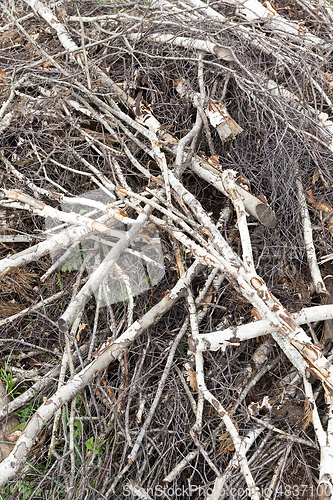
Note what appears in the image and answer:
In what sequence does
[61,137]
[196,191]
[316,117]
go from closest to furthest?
[316,117], [196,191], [61,137]

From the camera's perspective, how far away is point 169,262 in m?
2.20

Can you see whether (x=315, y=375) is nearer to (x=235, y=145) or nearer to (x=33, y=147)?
(x=235, y=145)

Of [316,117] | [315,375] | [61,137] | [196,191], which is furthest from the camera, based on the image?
[61,137]

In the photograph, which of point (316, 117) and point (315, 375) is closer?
point (315, 375)

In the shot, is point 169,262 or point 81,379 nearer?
point 81,379

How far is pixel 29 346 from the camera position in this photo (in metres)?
2.28

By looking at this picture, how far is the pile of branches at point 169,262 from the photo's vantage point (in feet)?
5.83

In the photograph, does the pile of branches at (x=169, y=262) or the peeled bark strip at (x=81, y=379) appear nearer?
the peeled bark strip at (x=81, y=379)

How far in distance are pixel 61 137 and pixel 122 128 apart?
1.57 ft

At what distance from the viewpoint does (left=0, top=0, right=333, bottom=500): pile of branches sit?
5.83 feet

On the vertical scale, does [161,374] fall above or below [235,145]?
below

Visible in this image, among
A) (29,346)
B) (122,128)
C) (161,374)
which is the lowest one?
(161,374)

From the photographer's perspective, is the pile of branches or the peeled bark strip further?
the pile of branches

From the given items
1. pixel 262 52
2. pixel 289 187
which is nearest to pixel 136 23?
pixel 262 52
